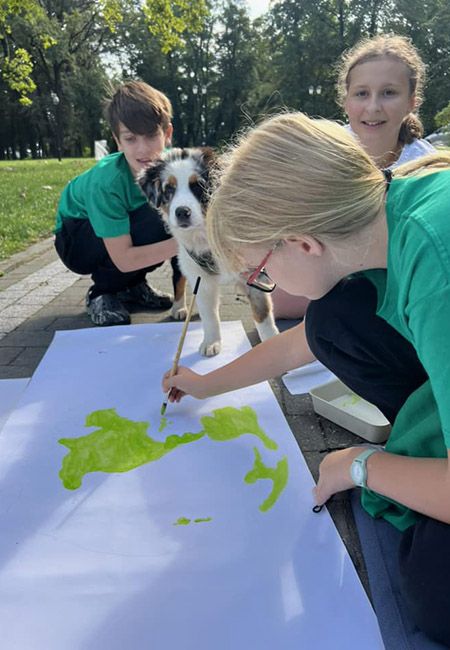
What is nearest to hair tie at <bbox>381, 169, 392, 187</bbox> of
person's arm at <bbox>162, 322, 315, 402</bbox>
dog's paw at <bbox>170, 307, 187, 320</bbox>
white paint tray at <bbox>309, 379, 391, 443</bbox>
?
person's arm at <bbox>162, 322, 315, 402</bbox>

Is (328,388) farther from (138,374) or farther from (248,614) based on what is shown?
(248,614)

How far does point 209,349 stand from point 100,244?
0.95m

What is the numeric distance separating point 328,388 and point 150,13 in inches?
359

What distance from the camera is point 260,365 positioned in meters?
1.43

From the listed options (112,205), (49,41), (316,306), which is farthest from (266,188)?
(49,41)

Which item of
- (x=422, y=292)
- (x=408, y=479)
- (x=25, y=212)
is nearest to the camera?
(x=422, y=292)

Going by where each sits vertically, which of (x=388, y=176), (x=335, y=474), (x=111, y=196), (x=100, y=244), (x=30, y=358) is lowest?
(x=30, y=358)

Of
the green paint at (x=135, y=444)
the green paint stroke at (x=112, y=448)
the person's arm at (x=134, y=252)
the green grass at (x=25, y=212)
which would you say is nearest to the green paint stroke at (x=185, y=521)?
the green paint at (x=135, y=444)

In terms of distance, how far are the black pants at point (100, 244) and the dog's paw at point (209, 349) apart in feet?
2.29

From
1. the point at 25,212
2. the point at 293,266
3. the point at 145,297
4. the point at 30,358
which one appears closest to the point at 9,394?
the point at 30,358

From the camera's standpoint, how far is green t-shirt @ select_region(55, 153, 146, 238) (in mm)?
2336

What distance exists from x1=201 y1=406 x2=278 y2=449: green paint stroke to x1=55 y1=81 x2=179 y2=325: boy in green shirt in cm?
108

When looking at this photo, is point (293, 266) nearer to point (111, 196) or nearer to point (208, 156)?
point (208, 156)

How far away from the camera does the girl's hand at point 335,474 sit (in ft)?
3.69
